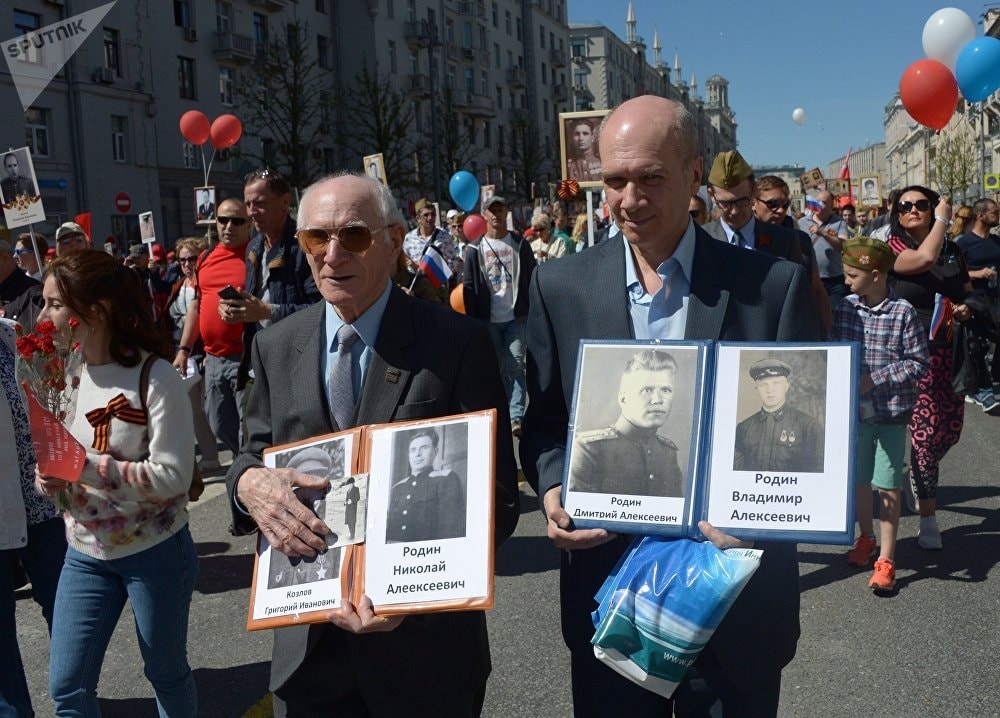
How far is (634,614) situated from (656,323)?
2.46 ft

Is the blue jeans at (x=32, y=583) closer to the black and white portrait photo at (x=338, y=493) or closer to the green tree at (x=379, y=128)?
the black and white portrait photo at (x=338, y=493)

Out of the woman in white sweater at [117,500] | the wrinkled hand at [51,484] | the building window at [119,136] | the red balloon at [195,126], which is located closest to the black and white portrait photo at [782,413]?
the woman in white sweater at [117,500]

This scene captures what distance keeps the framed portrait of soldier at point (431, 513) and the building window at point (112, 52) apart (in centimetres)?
3618

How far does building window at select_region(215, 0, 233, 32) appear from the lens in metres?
40.4

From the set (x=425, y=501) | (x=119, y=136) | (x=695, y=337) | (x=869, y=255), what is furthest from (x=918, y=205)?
(x=119, y=136)

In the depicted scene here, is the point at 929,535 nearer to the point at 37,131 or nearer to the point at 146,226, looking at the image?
the point at 146,226

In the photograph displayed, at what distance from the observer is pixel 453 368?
246 cm

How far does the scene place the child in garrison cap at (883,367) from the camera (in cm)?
534

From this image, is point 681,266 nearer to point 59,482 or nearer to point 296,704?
point 296,704

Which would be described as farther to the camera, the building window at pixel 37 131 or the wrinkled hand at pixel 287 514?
the building window at pixel 37 131

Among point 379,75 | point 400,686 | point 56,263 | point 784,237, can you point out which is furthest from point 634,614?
point 379,75

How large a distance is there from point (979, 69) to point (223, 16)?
123 feet

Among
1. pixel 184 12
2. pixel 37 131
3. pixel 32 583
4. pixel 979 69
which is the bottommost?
pixel 32 583

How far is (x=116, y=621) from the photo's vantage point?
3.18 m
